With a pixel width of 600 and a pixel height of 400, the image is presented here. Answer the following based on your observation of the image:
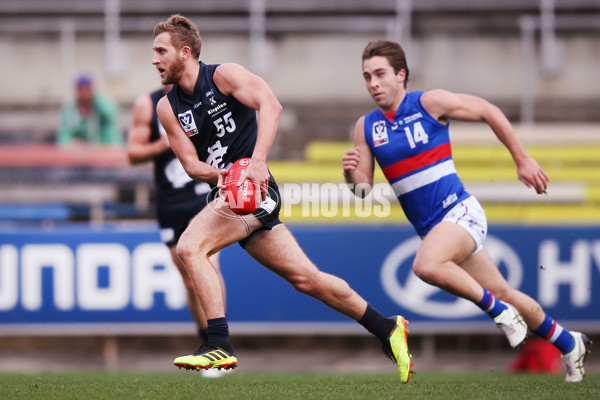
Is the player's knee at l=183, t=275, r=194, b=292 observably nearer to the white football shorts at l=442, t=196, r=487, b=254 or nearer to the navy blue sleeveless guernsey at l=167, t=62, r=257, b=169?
the navy blue sleeveless guernsey at l=167, t=62, r=257, b=169

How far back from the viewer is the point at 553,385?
5.83m

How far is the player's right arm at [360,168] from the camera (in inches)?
225

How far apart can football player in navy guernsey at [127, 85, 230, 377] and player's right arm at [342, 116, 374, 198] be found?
1614mm

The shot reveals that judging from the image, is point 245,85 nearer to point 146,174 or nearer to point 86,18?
point 146,174

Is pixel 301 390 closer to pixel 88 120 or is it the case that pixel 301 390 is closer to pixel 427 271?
pixel 427 271

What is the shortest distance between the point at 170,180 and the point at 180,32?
6.88ft

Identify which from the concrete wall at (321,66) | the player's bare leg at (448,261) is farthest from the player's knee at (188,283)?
the concrete wall at (321,66)

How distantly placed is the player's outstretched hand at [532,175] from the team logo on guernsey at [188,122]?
210 cm

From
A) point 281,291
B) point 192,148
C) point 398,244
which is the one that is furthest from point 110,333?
point 192,148

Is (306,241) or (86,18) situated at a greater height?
(86,18)

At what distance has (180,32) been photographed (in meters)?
5.38

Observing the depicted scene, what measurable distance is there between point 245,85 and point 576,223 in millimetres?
5664

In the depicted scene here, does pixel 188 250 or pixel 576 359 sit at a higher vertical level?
pixel 188 250

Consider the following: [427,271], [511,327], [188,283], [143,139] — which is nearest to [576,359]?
[511,327]
